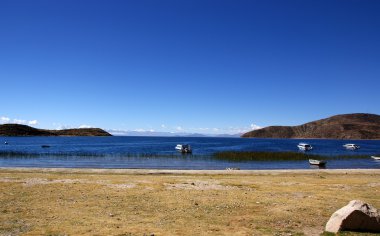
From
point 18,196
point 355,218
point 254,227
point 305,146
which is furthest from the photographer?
point 305,146

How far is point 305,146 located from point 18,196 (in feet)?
424

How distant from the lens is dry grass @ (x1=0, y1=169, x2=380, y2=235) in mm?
13664

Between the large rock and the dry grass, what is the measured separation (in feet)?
2.63

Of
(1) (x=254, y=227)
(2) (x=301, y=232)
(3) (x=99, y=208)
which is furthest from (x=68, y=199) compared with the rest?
(2) (x=301, y=232)

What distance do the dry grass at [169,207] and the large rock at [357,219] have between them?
80 cm

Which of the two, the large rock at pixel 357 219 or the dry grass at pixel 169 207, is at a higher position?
the large rock at pixel 357 219

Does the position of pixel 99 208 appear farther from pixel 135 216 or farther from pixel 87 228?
pixel 87 228

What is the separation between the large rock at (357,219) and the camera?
42.3 feet

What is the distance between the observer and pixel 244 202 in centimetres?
1920

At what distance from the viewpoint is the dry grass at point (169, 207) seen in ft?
44.8

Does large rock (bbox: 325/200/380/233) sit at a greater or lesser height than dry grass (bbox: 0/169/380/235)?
greater

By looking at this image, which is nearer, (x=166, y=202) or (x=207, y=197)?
(x=166, y=202)

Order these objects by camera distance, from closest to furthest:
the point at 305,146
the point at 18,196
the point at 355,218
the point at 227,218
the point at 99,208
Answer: the point at 355,218 → the point at 227,218 → the point at 99,208 → the point at 18,196 → the point at 305,146

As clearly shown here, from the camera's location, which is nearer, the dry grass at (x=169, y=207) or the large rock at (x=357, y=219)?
the large rock at (x=357, y=219)
